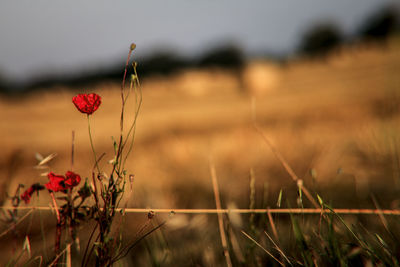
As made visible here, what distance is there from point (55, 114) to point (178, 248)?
5.37 metres

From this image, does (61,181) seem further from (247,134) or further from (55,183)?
(247,134)

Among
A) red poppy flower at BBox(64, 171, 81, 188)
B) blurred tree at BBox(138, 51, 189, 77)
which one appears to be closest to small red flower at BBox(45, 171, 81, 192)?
red poppy flower at BBox(64, 171, 81, 188)

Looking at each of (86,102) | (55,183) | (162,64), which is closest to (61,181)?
(55,183)

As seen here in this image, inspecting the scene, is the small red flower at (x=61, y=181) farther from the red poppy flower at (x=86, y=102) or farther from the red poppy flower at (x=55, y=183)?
the red poppy flower at (x=86, y=102)

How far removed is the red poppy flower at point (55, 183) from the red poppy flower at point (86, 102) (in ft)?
0.40

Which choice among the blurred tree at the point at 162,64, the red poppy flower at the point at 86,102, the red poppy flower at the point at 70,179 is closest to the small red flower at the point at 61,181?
the red poppy flower at the point at 70,179

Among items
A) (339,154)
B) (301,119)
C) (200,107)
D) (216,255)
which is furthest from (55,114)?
(216,255)

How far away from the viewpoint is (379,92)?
10.2 feet

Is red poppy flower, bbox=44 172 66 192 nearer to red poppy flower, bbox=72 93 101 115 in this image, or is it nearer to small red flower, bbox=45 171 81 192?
small red flower, bbox=45 171 81 192

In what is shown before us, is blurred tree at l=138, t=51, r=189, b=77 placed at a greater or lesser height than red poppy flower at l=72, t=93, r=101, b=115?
greater

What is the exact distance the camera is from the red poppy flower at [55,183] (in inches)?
18.4

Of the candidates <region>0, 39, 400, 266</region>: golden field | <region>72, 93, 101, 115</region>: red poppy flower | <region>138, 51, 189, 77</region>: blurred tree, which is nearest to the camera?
<region>72, 93, 101, 115</region>: red poppy flower

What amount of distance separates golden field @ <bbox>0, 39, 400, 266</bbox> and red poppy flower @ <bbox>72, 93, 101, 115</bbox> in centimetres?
6

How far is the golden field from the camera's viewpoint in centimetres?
132
